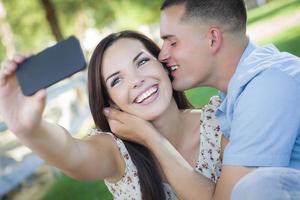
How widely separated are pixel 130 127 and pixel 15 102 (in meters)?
0.97

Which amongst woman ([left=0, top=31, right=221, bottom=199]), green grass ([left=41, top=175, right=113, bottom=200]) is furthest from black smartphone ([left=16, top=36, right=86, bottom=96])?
green grass ([left=41, top=175, right=113, bottom=200])

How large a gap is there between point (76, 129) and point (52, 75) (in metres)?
8.34

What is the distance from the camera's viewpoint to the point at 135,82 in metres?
2.71

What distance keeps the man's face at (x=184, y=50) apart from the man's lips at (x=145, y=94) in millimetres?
166

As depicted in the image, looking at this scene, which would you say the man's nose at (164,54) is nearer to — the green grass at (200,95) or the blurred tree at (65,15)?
the green grass at (200,95)

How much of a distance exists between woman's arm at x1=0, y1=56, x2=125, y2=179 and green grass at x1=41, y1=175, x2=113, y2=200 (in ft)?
8.25

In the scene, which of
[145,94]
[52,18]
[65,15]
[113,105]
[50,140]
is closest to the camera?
[50,140]

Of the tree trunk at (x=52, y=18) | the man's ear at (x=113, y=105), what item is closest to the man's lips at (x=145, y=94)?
the man's ear at (x=113, y=105)

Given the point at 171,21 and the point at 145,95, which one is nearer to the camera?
the point at 145,95

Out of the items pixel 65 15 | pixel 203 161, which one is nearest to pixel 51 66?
pixel 203 161

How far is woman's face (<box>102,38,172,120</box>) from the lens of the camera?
2726mm

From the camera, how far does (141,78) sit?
2.74 m

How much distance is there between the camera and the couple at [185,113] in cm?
222

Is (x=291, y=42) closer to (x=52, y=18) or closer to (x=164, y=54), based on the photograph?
(x=52, y=18)
